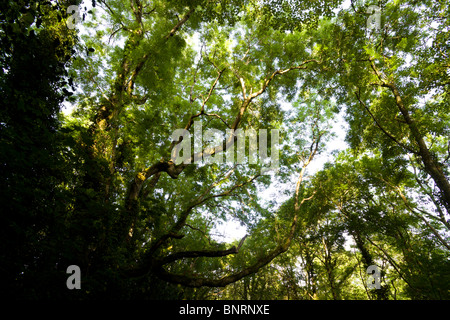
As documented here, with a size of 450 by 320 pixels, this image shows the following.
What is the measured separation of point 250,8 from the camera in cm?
848

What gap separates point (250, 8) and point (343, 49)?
4.37 metres

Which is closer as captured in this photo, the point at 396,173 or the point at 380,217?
the point at 396,173

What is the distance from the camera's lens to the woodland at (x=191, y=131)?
2.96 meters

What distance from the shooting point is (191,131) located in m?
10.6

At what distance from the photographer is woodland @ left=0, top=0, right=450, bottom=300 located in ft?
9.70

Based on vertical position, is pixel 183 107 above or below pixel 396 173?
above

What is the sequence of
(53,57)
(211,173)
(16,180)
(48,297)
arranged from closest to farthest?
1. (16,180)
2. (48,297)
3. (53,57)
4. (211,173)

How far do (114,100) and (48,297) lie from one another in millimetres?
4875
